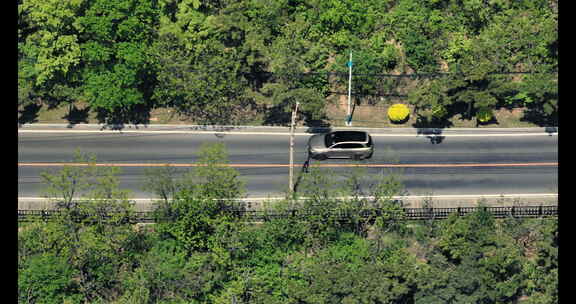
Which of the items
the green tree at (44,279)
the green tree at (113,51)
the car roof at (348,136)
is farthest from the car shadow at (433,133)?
the green tree at (44,279)

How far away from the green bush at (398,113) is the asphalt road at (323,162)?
8.46 feet

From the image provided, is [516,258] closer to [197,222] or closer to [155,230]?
[197,222]

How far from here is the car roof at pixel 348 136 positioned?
180 feet

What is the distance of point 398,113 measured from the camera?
200ft

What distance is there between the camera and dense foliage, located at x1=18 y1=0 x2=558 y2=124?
57.8 meters

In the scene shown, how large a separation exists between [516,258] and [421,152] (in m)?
14.9

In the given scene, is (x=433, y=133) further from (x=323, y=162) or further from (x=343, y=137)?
(x=323, y=162)

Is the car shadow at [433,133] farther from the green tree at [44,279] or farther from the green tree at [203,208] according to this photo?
the green tree at [44,279]

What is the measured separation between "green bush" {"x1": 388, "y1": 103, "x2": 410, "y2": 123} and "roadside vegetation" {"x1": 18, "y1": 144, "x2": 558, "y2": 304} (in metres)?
14.0

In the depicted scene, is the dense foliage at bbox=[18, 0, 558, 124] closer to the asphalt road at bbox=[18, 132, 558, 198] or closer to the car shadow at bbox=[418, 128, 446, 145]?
the car shadow at bbox=[418, 128, 446, 145]

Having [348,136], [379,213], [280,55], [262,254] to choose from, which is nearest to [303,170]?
[348,136]

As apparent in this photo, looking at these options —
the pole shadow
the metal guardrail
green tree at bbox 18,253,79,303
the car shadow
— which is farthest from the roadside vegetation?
the car shadow
